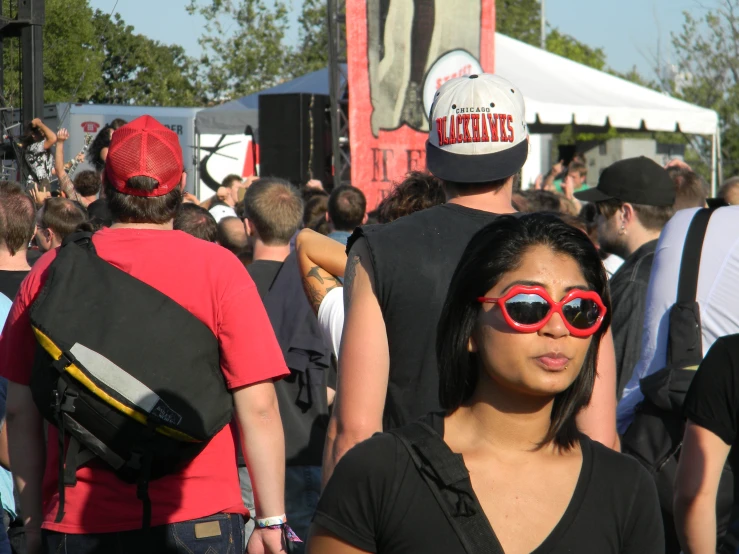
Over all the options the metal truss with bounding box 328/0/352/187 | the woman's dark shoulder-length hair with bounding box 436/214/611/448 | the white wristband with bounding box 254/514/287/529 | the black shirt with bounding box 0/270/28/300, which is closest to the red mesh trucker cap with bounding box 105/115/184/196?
the white wristband with bounding box 254/514/287/529

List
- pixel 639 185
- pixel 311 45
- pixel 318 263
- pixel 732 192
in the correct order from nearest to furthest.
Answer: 1. pixel 318 263
2. pixel 639 185
3. pixel 732 192
4. pixel 311 45

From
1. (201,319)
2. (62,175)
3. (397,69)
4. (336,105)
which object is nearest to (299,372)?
(201,319)

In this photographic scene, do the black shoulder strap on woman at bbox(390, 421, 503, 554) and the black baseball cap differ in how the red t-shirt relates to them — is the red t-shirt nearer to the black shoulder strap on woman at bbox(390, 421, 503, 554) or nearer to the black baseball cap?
the black shoulder strap on woman at bbox(390, 421, 503, 554)

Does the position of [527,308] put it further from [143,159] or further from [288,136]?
[288,136]

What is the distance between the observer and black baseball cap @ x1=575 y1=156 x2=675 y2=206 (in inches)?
181

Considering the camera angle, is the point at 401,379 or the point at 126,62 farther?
the point at 126,62

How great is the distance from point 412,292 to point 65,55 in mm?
6694

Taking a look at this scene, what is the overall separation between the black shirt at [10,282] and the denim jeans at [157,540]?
1735 mm

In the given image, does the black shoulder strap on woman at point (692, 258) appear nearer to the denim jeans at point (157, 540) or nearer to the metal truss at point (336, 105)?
the denim jeans at point (157, 540)

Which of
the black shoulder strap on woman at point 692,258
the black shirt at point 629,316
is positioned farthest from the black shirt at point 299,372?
the black shoulder strap on woman at point 692,258

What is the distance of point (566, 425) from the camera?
1.79m

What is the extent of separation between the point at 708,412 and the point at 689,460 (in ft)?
0.57

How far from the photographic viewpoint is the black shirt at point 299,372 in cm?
461

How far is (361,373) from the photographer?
2354 mm
